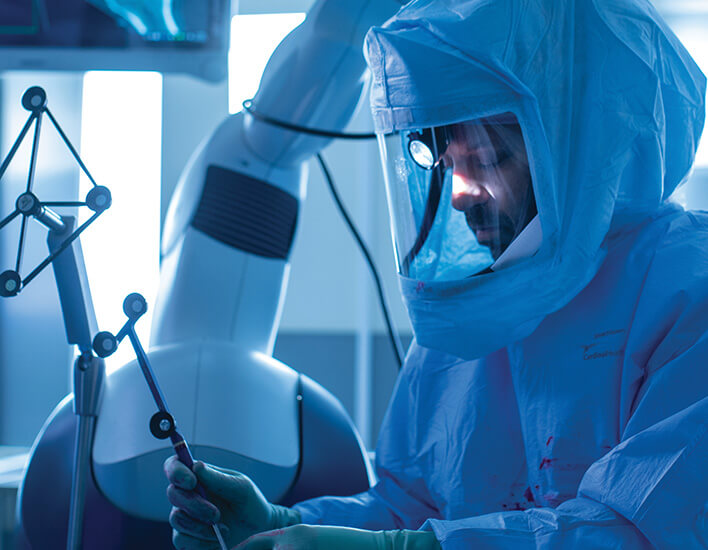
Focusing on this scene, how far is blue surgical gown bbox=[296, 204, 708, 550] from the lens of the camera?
2.08ft

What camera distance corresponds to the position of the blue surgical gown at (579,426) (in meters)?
0.63

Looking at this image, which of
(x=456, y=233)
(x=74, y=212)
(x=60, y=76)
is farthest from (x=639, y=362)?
(x=60, y=76)

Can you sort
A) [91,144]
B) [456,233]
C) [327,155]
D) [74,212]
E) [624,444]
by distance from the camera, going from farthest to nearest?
1. [327,155]
2. [91,144]
3. [456,233]
4. [74,212]
5. [624,444]

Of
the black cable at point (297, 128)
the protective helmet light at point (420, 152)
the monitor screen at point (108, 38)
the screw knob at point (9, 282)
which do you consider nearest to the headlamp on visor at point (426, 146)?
the protective helmet light at point (420, 152)

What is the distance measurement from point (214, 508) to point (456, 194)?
473 mm

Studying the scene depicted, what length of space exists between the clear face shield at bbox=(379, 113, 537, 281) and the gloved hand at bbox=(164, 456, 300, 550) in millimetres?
343

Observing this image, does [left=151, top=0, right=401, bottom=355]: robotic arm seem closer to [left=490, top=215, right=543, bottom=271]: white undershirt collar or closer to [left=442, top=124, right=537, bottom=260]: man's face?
[left=442, top=124, right=537, bottom=260]: man's face

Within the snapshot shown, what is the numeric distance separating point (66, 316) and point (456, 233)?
0.54 metres

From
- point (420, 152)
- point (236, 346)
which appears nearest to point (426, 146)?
point (420, 152)

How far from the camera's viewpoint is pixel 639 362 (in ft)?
2.47

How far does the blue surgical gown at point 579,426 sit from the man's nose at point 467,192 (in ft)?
0.55

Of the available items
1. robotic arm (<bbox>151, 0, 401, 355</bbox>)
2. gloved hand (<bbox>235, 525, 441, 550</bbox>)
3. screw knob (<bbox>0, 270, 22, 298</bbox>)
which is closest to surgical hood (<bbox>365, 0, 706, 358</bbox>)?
robotic arm (<bbox>151, 0, 401, 355</bbox>)

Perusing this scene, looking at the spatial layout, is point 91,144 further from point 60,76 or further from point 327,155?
point 327,155

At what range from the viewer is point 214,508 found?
789 mm
